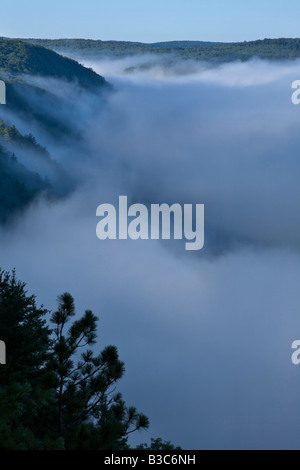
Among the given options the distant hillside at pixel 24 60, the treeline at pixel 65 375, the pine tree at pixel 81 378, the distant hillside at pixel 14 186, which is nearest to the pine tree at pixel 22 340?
the treeline at pixel 65 375

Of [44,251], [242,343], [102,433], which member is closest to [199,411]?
[242,343]

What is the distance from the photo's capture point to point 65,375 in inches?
649

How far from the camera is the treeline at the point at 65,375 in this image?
15.4 m

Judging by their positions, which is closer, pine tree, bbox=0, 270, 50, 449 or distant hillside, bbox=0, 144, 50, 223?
pine tree, bbox=0, 270, 50, 449

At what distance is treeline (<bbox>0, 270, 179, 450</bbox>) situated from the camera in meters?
15.4

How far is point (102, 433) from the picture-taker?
1512 centimetres

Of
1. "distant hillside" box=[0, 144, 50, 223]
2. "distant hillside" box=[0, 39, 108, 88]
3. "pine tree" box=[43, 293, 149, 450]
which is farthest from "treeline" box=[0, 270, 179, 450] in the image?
"distant hillside" box=[0, 39, 108, 88]

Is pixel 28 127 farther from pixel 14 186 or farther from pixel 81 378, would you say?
pixel 81 378

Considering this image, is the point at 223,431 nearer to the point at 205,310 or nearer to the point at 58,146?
the point at 205,310

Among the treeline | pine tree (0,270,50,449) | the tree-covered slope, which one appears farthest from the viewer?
the tree-covered slope

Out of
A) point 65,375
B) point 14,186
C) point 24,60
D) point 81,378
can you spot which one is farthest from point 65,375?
point 24,60

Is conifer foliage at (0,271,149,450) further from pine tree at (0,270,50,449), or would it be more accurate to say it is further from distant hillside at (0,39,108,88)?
distant hillside at (0,39,108,88)
